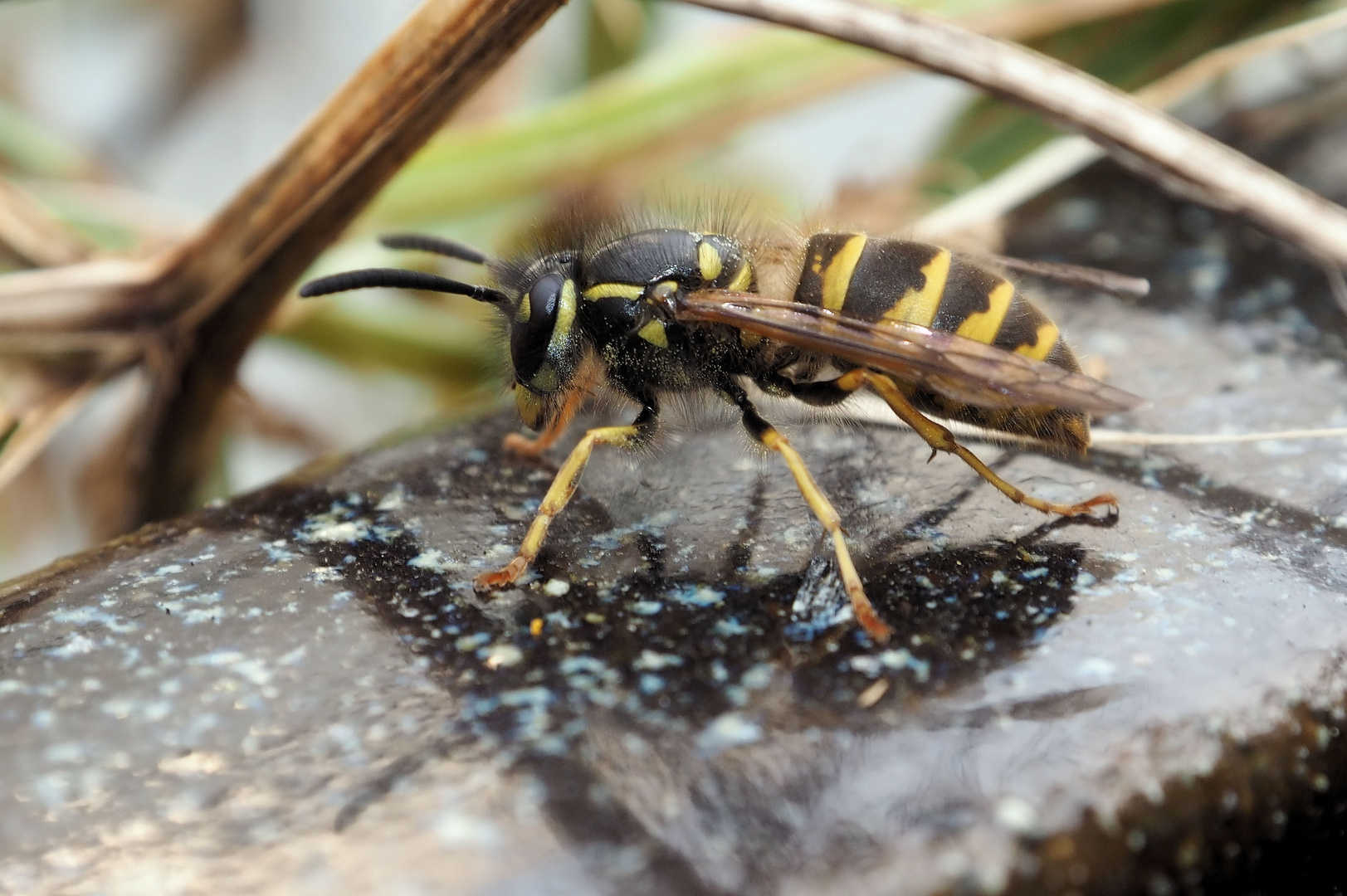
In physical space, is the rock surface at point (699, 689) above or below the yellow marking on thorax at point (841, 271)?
below

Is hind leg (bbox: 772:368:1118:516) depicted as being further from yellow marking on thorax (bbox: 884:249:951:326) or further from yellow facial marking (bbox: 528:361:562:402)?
yellow facial marking (bbox: 528:361:562:402)

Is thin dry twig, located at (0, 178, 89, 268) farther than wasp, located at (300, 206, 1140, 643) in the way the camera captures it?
Yes

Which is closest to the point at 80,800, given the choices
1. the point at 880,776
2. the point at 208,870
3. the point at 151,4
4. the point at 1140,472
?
the point at 208,870

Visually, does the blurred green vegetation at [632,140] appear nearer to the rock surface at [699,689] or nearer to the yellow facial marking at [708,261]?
the yellow facial marking at [708,261]

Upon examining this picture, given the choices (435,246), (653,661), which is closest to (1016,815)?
(653,661)

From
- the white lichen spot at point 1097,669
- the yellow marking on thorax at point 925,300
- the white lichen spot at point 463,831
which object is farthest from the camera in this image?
the yellow marking on thorax at point 925,300

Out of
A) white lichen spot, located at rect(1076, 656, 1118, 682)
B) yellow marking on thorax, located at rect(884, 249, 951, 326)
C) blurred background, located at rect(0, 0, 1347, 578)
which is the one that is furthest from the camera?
blurred background, located at rect(0, 0, 1347, 578)

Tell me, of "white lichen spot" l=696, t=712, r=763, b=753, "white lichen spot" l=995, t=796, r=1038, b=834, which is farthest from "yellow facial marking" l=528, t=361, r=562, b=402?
"white lichen spot" l=995, t=796, r=1038, b=834

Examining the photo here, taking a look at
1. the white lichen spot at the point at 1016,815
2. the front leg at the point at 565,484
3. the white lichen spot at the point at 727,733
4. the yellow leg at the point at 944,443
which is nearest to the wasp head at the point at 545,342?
the front leg at the point at 565,484
